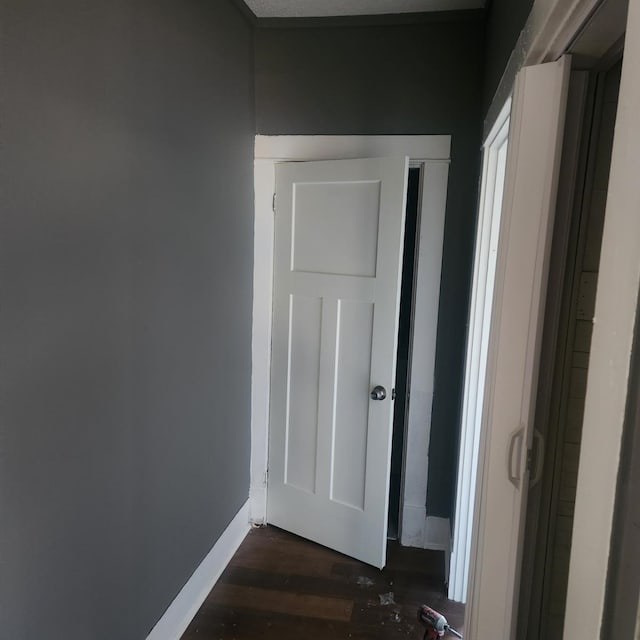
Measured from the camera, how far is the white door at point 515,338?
1.23 metres

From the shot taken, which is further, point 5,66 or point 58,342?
point 58,342

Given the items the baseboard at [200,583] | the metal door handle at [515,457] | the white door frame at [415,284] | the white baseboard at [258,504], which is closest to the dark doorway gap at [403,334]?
the white door frame at [415,284]

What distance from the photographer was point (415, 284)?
2.59 metres

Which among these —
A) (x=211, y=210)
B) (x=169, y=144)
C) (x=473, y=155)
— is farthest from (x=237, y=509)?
(x=473, y=155)

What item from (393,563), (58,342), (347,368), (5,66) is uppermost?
(5,66)

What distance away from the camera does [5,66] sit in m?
1.07

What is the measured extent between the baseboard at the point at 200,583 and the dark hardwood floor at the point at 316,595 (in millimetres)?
38

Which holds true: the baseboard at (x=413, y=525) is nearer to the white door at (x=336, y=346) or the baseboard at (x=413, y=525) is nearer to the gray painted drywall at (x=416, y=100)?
the gray painted drywall at (x=416, y=100)

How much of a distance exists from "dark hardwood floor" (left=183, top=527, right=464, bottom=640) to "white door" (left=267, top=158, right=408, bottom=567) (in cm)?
12

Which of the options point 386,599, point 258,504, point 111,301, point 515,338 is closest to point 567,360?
point 515,338

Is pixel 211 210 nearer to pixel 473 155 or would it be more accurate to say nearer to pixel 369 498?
pixel 473 155

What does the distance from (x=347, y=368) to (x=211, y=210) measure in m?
1.00

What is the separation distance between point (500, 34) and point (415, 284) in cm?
115

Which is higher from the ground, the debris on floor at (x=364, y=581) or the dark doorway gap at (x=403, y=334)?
the dark doorway gap at (x=403, y=334)
